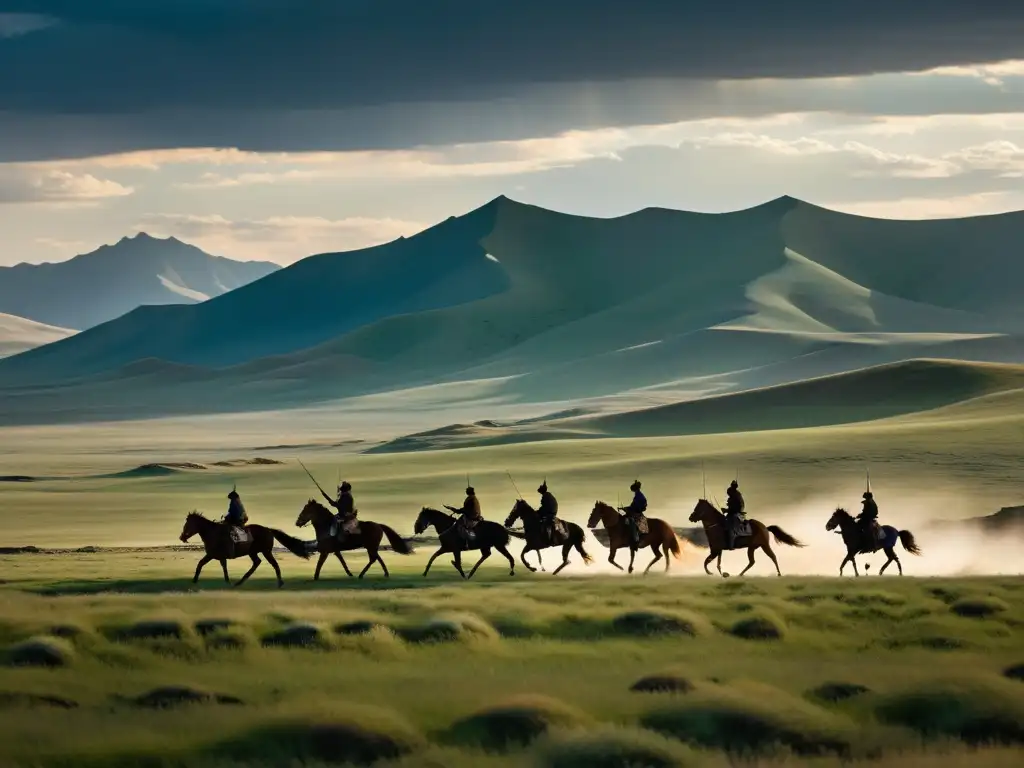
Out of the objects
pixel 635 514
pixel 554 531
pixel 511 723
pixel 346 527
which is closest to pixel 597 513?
pixel 635 514

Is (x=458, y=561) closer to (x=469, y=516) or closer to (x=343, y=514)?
(x=469, y=516)

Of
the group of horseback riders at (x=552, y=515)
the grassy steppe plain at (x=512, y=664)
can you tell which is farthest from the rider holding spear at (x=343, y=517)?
the grassy steppe plain at (x=512, y=664)

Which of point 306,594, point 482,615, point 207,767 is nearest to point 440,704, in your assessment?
point 207,767

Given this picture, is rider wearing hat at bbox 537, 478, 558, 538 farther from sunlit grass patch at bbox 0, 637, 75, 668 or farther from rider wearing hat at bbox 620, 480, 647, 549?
sunlit grass patch at bbox 0, 637, 75, 668

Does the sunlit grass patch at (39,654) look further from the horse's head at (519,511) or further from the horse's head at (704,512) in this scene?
the horse's head at (704,512)

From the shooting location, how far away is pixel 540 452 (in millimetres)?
98312

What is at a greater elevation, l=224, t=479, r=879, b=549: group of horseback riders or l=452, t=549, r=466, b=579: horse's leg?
l=224, t=479, r=879, b=549: group of horseback riders

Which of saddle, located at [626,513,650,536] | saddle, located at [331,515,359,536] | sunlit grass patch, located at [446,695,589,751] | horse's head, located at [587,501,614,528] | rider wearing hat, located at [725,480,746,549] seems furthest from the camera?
horse's head, located at [587,501,614,528]

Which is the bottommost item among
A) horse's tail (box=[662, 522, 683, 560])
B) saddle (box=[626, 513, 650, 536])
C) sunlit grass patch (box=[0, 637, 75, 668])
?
sunlit grass patch (box=[0, 637, 75, 668])

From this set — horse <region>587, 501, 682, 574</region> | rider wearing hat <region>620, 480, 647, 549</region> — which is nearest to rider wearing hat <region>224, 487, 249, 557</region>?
horse <region>587, 501, 682, 574</region>

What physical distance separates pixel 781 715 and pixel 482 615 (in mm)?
10806

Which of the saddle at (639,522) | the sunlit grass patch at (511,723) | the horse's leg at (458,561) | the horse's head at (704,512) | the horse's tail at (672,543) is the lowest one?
the sunlit grass patch at (511,723)

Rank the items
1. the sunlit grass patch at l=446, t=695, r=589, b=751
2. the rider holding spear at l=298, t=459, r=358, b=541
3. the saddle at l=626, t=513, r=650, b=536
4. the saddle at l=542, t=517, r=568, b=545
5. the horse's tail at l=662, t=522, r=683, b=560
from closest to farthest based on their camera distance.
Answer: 1. the sunlit grass patch at l=446, t=695, r=589, b=751
2. the rider holding spear at l=298, t=459, r=358, b=541
3. the saddle at l=542, t=517, r=568, b=545
4. the saddle at l=626, t=513, r=650, b=536
5. the horse's tail at l=662, t=522, r=683, b=560

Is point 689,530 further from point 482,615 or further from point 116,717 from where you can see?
point 116,717
